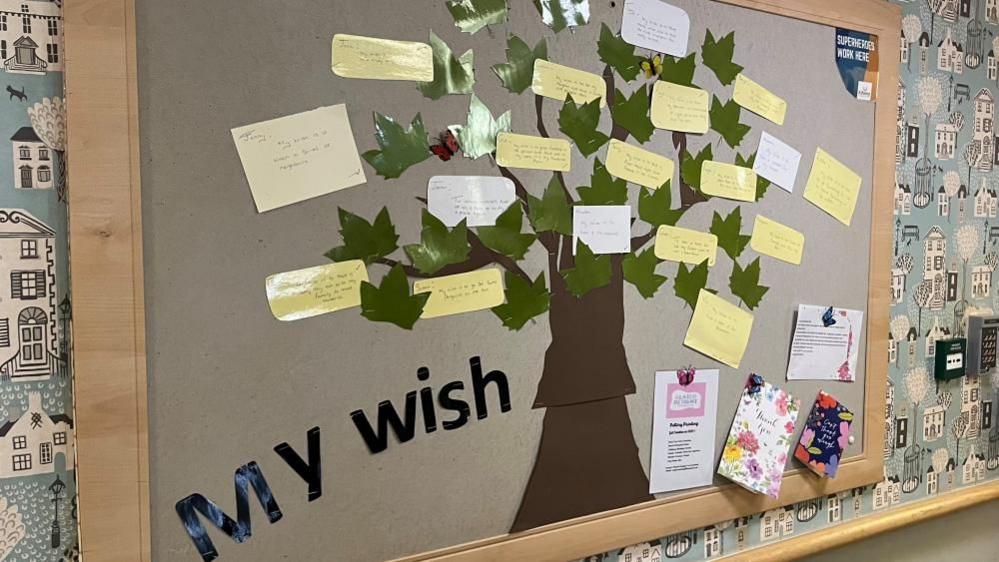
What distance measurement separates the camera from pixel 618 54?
118 centimetres

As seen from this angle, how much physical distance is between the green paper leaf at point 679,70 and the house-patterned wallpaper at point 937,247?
1.89ft

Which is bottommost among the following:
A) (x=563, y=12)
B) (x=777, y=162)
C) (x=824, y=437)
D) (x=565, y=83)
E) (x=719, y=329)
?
(x=824, y=437)

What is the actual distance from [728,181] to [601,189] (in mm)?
295

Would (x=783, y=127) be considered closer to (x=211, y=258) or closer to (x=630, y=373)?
(x=630, y=373)

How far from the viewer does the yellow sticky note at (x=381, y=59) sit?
0.97 metres

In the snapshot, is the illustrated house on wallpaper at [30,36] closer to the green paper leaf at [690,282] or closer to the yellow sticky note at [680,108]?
the yellow sticky note at [680,108]

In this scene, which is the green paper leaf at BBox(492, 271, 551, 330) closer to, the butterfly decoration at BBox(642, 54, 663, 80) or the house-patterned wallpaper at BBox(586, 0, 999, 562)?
the butterfly decoration at BBox(642, 54, 663, 80)

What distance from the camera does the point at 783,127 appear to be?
1.37 metres

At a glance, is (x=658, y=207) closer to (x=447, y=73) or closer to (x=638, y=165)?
(x=638, y=165)

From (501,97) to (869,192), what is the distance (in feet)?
3.02

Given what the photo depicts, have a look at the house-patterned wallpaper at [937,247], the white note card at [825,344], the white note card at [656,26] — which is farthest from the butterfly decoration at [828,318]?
the white note card at [656,26]

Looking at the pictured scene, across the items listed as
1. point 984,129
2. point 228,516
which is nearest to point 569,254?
point 228,516

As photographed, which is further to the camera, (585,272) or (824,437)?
(824,437)

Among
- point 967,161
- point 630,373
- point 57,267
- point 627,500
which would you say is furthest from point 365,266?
point 967,161
